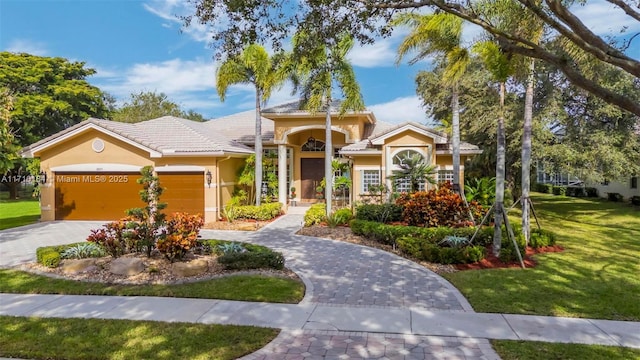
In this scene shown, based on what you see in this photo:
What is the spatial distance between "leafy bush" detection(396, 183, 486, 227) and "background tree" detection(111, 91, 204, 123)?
33.1 m

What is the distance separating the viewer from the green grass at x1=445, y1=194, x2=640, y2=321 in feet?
23.5

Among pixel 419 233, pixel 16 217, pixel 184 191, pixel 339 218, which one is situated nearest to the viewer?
pixel 419 233

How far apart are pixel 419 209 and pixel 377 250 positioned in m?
2.43

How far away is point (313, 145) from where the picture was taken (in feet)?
81.0

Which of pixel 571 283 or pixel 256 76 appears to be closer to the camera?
pixel 571 283

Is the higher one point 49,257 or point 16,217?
point 16,217

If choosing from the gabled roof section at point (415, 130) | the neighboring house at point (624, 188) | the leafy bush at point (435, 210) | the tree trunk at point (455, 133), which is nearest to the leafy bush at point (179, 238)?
the leafy bush at point (435, 210)

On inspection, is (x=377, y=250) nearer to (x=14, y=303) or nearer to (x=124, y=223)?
(x=124, y=223)

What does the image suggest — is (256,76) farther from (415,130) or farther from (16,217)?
(16,217)

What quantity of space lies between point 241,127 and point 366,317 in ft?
72.4

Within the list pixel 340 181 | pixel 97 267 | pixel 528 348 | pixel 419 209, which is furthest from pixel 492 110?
pixel 97 267

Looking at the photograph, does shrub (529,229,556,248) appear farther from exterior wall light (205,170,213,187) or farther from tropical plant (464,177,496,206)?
exterior wall light (205,170,213,187)

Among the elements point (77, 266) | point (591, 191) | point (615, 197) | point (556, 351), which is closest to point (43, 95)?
point (77, 266)

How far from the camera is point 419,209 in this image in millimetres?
13852
